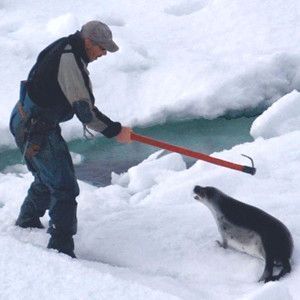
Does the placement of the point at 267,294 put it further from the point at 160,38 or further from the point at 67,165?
the point at 160,38

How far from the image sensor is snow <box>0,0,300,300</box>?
294cm

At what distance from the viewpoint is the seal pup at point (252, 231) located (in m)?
3.14

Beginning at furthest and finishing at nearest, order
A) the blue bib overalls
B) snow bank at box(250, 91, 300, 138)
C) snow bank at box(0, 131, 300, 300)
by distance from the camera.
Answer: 1. snow bank at box(250, 91, 300, 138)
2. the blue bib overalls
3. snow bank at box(0, 131, 300, 300)

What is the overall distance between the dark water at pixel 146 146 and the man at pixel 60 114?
1.94 metres

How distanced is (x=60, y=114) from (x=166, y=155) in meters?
2.09

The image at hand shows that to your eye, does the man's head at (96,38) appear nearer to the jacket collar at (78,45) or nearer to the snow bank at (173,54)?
the jacket collar at (78,45)

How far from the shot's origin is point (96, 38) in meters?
3.14

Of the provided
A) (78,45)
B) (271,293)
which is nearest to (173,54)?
(78,45)

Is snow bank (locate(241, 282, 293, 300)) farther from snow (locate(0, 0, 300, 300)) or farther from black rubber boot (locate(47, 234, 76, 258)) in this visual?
black rubber boot (locate(47, 234, 76, 258))

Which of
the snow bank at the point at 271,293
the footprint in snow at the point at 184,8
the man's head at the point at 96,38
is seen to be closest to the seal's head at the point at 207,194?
the man's head at the point at 96,38

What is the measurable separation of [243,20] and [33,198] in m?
4.84

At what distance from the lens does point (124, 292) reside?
257 centimetres

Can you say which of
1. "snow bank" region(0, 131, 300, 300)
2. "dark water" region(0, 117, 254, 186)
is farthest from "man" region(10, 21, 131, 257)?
"dark water" region(0, 117, 254, 186)

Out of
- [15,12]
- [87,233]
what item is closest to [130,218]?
[87,233]
